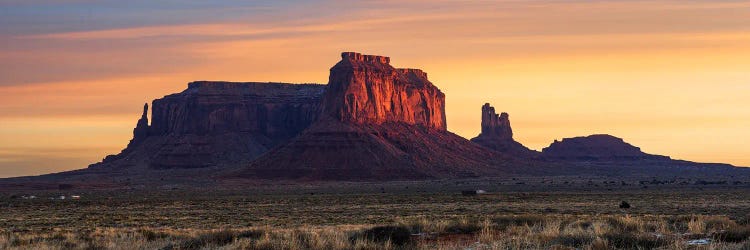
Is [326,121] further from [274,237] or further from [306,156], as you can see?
[274,237]

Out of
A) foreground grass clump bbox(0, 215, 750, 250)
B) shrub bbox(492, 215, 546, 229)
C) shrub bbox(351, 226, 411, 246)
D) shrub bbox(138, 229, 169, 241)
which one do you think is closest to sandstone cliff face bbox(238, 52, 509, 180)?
shrub bbox(492, 215, 546, 229)

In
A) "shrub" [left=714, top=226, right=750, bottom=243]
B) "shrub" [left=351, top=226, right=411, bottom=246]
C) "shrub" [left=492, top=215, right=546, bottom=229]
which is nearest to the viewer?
"shrub" [left=714, top=226, right=750, bottom=243]

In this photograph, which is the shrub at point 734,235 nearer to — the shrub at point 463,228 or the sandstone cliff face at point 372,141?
the shrub at point 463,228

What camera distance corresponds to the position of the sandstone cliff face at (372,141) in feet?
497

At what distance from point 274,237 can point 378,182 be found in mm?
112998

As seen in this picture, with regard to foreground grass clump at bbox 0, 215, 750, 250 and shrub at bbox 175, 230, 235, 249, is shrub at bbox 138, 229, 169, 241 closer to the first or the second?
foreground grass clump at bbox 0, 215, 750, 250

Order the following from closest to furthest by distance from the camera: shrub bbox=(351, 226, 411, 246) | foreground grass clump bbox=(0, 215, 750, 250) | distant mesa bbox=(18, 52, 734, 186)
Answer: foreground grass clump bbox=(0, 215, 750, 250)
shrub bbox=(351, 226, 411, 246)
distant mesa bbox=(18, 52, 734, 186)

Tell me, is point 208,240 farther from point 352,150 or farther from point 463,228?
point 352,150

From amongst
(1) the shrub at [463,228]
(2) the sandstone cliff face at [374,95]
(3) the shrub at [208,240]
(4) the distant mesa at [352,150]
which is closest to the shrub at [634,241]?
(1) the shrub at [463,228]

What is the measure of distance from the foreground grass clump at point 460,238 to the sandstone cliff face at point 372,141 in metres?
118

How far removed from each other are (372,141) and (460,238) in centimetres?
13309

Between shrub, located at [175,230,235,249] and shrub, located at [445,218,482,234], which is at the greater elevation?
shrub, located at [445,218,482,234]

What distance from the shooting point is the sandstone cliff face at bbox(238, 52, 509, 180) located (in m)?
152

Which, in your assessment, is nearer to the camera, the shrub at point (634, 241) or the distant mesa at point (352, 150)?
the shrub at point (634, 241)
